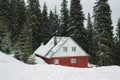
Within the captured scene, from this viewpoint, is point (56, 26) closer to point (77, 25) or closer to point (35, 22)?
point (35, 22)

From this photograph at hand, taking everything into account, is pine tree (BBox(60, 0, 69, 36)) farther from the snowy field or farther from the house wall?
the snowy field

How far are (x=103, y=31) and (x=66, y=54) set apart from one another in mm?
9307

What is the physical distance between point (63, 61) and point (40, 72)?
101 feet

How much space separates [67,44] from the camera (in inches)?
1766

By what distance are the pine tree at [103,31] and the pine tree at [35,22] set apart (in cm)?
1876

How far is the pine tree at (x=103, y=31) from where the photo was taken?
124 ft

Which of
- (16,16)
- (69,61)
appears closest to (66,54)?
(69,61)

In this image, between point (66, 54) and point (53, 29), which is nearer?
point (66, 54)

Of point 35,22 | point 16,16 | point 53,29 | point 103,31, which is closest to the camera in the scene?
point 103,31

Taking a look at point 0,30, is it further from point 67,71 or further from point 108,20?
point 67,71

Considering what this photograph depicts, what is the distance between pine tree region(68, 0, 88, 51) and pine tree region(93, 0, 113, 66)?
978 centimetres

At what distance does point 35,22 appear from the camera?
54.8 meters

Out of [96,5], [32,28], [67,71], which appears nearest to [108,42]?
[96,5]

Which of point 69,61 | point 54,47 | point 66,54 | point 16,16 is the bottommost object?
point 69,61
